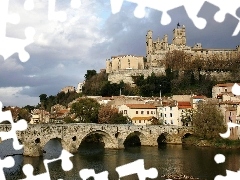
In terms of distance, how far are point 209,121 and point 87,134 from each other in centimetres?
934

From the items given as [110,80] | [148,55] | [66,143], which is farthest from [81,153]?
[148,55]

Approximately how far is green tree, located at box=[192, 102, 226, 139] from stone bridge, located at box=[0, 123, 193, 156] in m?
2.44

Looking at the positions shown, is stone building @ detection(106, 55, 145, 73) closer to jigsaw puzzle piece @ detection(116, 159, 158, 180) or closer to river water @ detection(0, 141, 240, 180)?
river water @ detection(0, 141, 240, 180)

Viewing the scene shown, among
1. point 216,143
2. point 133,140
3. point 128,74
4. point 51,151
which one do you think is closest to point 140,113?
point 133,140

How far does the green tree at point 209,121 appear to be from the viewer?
A: 31281mm

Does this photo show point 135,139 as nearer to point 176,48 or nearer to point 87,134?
point 87,134

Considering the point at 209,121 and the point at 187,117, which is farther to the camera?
the point at 187,117

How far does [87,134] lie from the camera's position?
30.0m

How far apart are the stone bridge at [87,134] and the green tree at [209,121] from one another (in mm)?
2437

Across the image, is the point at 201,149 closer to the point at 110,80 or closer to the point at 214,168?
the point at 214,168

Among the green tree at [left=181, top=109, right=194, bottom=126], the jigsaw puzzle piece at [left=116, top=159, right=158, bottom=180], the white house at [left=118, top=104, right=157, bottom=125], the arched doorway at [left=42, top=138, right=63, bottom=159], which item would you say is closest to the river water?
the arched doorway at [left=42, top=138, right=63, bottom=159]

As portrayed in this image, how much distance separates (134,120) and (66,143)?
12.6 meters

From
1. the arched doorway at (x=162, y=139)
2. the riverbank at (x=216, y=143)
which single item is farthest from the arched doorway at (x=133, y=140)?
the riverbank at (x=216, y=143)

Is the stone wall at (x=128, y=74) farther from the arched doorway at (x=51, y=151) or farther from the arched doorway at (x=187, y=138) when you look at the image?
the arched doorway at (x=51, y=151)
